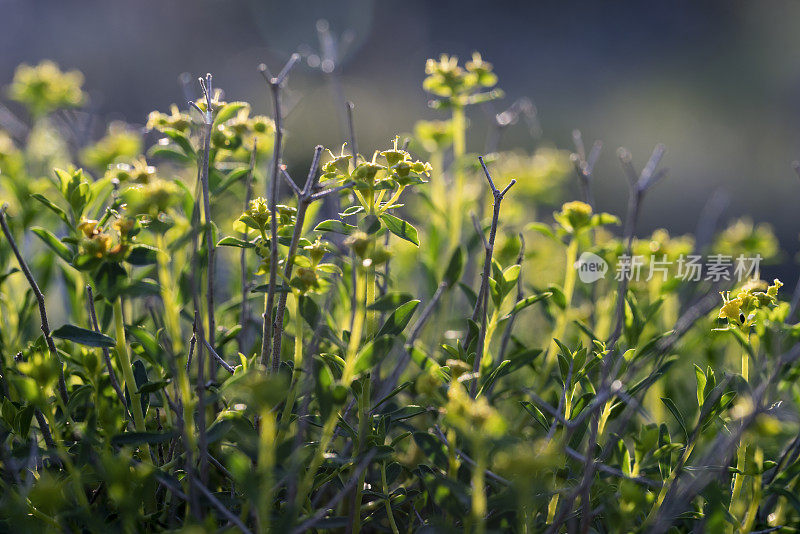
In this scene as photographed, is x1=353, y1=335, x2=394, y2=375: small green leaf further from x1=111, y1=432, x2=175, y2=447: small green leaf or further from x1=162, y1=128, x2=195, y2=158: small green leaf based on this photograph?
x1=162, y1=128, x2=195, y2=158: small green leaf

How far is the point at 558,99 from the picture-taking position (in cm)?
680

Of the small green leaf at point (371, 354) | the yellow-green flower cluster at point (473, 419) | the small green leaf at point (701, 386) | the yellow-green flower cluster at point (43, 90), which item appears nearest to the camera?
the yellow-green flower cluster at point (473, 419)

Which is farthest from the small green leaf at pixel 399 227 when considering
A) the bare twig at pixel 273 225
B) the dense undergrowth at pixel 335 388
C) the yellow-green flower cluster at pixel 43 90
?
the yellow-green flower cluster at pixel 43 90

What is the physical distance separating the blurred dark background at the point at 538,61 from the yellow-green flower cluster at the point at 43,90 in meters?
3.31

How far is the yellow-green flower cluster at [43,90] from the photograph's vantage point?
1.38 meters

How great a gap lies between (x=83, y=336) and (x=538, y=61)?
744cm

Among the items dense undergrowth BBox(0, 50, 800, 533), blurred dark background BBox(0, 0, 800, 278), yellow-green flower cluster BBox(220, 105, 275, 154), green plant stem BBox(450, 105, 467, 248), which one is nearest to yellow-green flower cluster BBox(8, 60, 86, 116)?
dense undergrowth BBox(0, 50, 800, 533)

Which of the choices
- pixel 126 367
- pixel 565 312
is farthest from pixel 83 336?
pixel 565 312

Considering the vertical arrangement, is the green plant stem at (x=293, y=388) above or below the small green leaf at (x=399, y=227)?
below

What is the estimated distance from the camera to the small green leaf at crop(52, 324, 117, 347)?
25.1 inches

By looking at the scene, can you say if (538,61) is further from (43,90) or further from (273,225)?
(273,225)

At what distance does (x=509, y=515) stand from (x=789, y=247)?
3505mm

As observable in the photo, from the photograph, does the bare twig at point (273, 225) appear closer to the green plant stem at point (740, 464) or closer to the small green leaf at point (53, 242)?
the small green leaf at point (53, 242)

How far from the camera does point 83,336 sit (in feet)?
2.14
